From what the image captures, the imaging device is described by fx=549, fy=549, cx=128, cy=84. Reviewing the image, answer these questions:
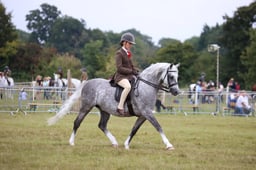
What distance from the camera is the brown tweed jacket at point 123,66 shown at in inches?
568

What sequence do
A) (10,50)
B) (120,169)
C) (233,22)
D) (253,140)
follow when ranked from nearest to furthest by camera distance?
(120,169) → (253,140) → (10,50) → (233,22)

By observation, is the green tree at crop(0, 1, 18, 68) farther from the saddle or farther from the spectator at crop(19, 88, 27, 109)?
the saddle

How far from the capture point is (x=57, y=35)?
4779 inches

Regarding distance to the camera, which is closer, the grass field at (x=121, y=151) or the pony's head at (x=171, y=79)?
the grass field at (x=121, y=151)

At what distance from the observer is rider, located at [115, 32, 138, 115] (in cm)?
1434

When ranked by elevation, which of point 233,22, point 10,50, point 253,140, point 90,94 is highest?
point 233,22

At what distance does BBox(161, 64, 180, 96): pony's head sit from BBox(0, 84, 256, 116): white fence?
45.7 feet

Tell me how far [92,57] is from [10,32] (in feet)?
36.2

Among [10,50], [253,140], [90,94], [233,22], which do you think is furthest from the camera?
[233,22]

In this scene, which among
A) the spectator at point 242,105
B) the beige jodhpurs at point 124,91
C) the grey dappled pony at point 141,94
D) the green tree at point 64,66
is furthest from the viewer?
the green tree at point 64,66

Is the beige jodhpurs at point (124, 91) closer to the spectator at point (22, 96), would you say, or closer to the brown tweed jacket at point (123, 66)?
the brown tweed jacket at point (123, 66)

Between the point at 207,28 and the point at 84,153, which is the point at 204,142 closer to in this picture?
the point at 84,153

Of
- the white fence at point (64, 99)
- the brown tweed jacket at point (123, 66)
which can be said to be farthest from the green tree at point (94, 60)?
the brown tweed jacket at point (123, 66)

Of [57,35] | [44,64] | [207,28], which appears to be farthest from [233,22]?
[207,28]
